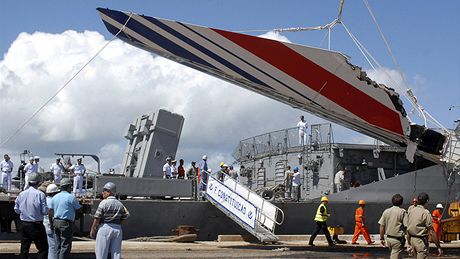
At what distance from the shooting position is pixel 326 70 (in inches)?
693

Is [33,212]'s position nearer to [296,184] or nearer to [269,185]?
[296,184]

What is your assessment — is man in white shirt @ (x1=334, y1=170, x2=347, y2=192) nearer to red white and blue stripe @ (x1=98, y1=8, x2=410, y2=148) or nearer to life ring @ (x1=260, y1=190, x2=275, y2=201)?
life ring @ (x1=260, y1=190, x2=275, y2=201)

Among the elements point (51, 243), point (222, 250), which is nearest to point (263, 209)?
point (222, 250)

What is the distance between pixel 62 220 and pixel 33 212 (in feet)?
3.02

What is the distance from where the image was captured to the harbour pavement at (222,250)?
53.1 ft

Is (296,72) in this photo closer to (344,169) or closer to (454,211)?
(454,211)

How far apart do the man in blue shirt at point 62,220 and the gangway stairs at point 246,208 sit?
9.81 meters

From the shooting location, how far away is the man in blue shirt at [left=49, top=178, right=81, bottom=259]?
11.0m

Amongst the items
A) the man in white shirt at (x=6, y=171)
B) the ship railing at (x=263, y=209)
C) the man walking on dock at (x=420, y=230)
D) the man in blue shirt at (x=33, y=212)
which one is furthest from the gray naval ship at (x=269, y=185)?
the man walking on dock at (x=420, y=230)

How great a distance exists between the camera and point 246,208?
2075 cm

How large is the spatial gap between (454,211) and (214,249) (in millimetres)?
7239

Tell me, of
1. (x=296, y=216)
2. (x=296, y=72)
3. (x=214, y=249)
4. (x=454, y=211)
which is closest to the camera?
(x=296, y=72)

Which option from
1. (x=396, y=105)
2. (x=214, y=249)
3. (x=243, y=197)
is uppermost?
(x=396, y=105)

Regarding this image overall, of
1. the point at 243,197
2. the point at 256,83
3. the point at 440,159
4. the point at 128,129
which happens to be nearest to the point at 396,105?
the point at 440,159
